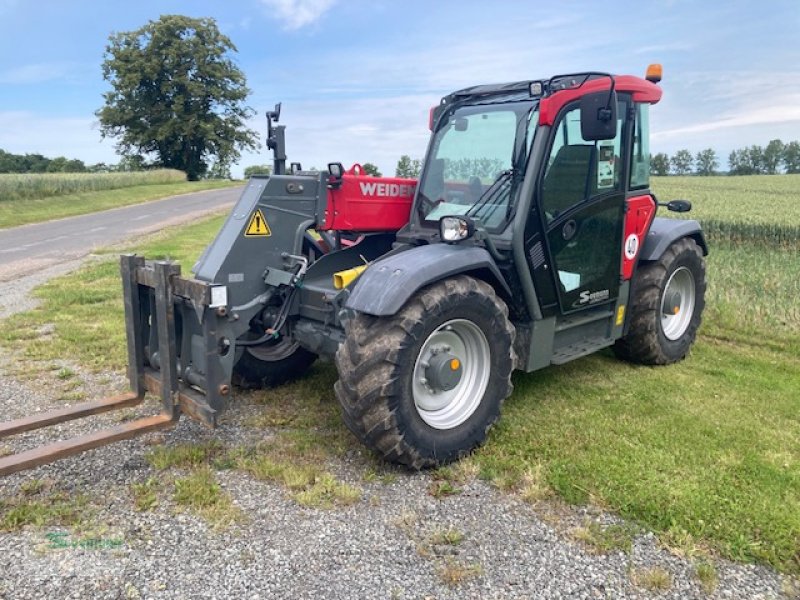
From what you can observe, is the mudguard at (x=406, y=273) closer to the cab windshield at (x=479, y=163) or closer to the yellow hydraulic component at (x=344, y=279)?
the yellow hydraulic component at (x=344, y=279)

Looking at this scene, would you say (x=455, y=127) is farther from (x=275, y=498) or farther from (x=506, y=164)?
(x=275, y=498)

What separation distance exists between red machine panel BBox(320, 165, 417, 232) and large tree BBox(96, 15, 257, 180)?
5071cm

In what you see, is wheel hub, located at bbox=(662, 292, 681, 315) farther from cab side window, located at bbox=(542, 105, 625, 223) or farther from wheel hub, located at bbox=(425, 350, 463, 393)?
wheel hub, located at bbox=(425, 350, 463, 393)

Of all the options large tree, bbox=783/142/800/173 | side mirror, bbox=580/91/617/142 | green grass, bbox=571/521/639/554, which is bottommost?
green grass, bbox=571/521/639/554

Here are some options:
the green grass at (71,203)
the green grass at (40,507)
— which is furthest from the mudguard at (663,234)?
the green grass at (71,203)

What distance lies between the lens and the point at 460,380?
414 centimetres

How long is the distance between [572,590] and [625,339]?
3299 millimetres

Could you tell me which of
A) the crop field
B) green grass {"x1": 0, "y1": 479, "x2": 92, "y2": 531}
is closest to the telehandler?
green grass {"x1": 0, "y1": 479, "x2": 92, "y2": 531}

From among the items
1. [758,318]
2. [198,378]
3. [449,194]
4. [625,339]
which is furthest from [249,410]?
[758,318]

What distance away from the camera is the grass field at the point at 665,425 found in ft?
11.0

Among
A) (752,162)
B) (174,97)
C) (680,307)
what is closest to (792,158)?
(752,162)

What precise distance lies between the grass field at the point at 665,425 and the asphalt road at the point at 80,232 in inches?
238

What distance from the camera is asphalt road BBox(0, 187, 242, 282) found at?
12.9 m

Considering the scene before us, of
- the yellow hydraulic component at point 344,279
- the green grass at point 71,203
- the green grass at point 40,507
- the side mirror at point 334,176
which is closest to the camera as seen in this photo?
the green grass at point 40,507
